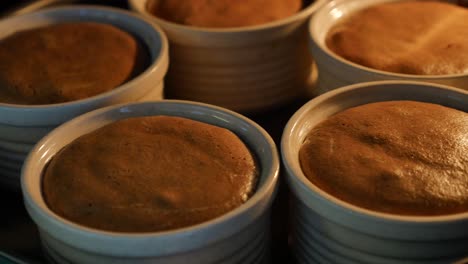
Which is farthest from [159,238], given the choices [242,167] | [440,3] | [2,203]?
[440,3]

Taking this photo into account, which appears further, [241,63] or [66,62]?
[241,63]

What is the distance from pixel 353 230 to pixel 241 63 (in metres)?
0.58

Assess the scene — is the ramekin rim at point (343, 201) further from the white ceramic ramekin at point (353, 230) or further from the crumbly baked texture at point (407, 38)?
the crumbly baked texture at point (407, 38)

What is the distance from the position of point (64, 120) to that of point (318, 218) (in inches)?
18.9

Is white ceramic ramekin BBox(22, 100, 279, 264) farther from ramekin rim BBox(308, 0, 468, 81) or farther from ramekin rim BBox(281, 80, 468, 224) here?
ramekin rim BBox(308, 0, 468, 81)

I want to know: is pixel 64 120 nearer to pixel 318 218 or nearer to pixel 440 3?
pixel 318 218

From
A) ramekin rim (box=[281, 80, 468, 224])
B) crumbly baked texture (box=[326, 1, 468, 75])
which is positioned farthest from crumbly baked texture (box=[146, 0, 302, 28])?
ramekin rim (box=[281, 80, 468, 224])

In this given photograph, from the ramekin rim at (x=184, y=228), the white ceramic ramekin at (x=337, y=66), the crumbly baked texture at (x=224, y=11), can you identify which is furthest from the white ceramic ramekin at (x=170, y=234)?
the crumbly baked texture at (x=224, y=11)

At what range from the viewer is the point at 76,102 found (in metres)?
1.06

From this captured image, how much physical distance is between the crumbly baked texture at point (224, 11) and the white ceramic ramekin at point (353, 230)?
394 mm

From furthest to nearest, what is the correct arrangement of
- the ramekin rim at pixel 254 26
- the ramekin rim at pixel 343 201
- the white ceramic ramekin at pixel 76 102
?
the ramekin rim at pixel 254 26 → the white ceramic ramekin at pixel 76 102 → the ramekin rim at pixel 343 201

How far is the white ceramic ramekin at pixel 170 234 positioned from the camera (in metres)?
0.77

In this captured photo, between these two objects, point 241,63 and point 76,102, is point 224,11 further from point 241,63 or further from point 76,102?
point 76,102

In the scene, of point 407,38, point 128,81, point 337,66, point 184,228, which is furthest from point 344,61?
point 184,228
